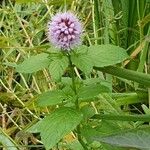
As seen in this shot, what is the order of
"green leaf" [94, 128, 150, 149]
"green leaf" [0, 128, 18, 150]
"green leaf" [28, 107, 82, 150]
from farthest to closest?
"green leaf" [0, 128, 18, 150] → "green leaf" [28, 107, 82, 150] → "green leaf" [94, 128, 150, 149]

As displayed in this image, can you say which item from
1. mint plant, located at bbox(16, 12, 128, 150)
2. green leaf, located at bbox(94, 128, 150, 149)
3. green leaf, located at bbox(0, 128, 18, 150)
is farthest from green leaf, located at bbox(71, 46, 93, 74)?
green leaf, located at bbox(0, 128, 18, 150)

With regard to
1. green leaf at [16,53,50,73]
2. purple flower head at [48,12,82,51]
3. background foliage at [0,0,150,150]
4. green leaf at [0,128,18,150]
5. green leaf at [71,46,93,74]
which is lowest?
green leaf at [0,128,18,150]

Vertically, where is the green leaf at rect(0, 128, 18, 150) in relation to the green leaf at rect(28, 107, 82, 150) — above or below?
below

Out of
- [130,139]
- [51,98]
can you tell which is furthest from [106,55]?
[130,139]

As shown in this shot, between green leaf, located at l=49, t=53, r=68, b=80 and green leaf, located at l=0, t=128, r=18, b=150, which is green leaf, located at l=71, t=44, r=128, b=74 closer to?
green leaf, located at l=49, t=53, r=68, b=80

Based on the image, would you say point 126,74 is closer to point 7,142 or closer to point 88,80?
point 88,80

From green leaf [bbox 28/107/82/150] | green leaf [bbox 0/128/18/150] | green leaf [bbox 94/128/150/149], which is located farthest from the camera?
green leaf [bbox 0/128/18/150]

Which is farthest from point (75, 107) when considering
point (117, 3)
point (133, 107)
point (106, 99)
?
point (117, 3)

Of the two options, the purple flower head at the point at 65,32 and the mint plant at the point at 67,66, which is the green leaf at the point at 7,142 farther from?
the purple flower head at the point at 65,32
